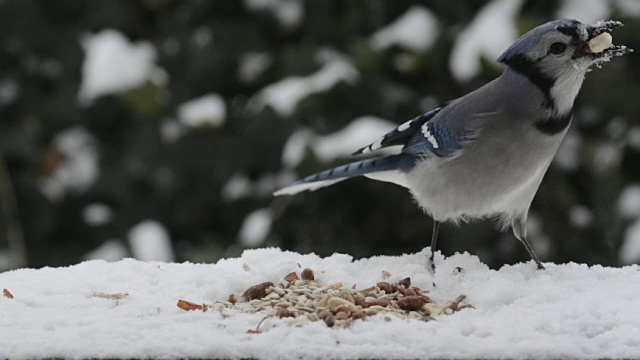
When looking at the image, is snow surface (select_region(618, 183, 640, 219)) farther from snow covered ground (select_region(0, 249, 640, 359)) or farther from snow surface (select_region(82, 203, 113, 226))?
snow surface (select_region(82, 203, 113, 226))

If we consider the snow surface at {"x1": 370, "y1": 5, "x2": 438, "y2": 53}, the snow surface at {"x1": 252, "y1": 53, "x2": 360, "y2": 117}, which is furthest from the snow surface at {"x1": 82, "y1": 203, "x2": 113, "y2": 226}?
the snow surface at {"x1": 370, "y1": 5, "x2": 438, "y2": 53}

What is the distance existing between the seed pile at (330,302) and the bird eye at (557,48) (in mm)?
492

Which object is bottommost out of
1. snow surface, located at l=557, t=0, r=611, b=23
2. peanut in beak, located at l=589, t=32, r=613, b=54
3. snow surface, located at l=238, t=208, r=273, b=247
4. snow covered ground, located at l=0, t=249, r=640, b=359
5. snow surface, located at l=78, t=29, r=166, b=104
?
snow covered ground, located at l=0, t=249, r=640, b=359

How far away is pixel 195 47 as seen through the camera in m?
3.43

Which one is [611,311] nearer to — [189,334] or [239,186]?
[189,334]

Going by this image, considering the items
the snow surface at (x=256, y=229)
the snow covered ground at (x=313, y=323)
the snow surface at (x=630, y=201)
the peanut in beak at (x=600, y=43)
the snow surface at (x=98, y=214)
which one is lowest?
the snow covered ground at (x=313, y=323)

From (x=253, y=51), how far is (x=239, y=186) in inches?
16.0

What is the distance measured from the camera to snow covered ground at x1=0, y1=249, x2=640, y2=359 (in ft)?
4.58

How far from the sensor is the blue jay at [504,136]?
79.4 inches

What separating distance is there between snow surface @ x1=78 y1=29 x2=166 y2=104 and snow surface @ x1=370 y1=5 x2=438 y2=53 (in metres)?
0.68

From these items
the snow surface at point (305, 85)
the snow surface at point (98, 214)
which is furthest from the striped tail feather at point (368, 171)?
the snow surface at point (98, 214)

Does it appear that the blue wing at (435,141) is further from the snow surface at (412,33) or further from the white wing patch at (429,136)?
the snow surface at (412,33)

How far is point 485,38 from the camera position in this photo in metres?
2.89

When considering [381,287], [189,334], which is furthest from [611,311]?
[189,334]
